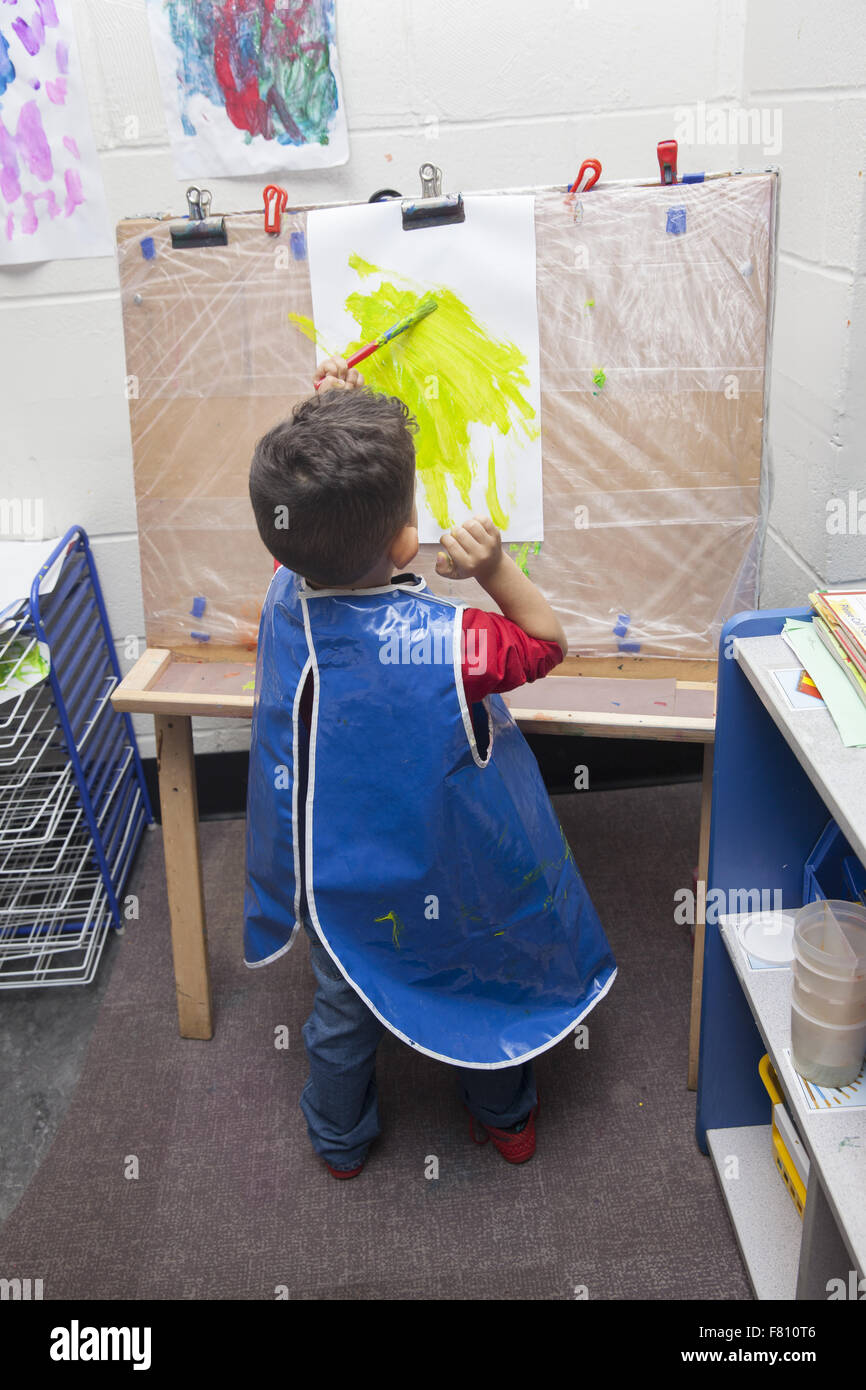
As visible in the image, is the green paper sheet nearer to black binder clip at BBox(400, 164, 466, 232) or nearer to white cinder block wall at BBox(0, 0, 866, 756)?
white cinder block wall at BBox(0, 0, 866, 756)

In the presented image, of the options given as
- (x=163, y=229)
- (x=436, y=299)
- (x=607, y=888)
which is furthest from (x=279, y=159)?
(x=607, y=888)

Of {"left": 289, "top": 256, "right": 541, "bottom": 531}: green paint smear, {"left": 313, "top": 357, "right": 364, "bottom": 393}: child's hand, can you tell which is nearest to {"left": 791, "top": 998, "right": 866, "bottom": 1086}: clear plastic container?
{"left": 289, "top": 256, "right": 541, "bottom": 531}: green paint smear

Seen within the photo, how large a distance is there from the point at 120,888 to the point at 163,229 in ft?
3.86

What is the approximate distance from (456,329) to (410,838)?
2.23 ft

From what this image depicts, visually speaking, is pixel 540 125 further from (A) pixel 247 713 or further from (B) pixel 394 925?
(B) pixel 394 925

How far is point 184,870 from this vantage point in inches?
62.9

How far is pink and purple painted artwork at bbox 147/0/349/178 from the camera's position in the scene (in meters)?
1.67

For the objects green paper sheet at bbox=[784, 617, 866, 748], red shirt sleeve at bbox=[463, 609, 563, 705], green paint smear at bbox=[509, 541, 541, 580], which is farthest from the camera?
green paint smear at bbox=[509, 541, 541, 580]

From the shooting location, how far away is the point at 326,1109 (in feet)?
4.70

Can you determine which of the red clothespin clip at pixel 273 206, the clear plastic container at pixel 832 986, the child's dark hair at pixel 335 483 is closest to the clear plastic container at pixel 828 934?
the clear plastic container at pixel 832 986

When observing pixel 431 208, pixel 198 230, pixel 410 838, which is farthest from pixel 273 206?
pixel 410 838

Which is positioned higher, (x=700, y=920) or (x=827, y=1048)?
(x=827, y=1048)

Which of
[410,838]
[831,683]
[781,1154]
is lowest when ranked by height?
[781,1154]
